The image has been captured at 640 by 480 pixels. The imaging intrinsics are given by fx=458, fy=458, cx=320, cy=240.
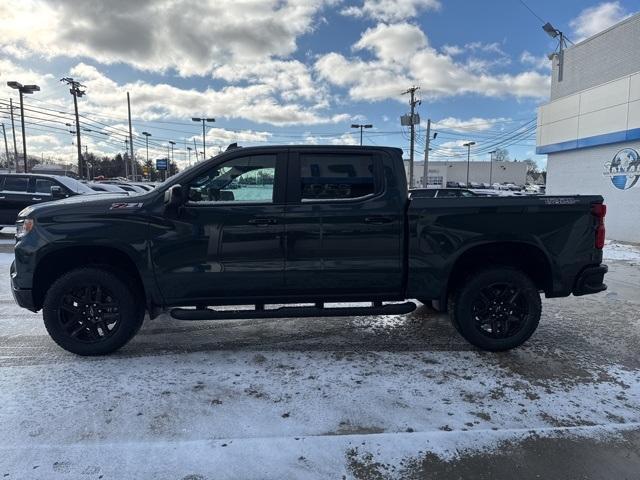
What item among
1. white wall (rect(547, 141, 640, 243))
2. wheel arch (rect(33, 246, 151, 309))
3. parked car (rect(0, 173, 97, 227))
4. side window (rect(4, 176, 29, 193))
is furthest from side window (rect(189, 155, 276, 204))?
white wall (rect(547, 141, 640, 243))

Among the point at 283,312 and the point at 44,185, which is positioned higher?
the point at 44,185

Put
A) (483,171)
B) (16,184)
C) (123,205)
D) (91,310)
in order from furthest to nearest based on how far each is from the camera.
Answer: (483,171)
(16,184)
(91,310)
(123,205)

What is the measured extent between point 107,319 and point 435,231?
3.16m

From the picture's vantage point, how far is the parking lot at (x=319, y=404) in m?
2.78

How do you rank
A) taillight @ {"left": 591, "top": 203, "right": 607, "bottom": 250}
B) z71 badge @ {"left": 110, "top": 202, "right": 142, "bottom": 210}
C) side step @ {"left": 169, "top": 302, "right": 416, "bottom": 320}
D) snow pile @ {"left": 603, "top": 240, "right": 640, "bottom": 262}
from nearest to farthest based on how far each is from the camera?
z71 badge @ {"left": 110, "top": 202, "right": 142, "bottom": 210}, side step @ {"left": 169, "top": 302, "right": 416, "bottom": 320}, taillight @ {"left": 591, "top": 203, "right": 607, "bottom": 250}, snow pile @ {"left": 603, "top": 240, "right": 640, "bottom": 262}

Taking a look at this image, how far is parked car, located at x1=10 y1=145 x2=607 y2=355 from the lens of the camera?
412 cm

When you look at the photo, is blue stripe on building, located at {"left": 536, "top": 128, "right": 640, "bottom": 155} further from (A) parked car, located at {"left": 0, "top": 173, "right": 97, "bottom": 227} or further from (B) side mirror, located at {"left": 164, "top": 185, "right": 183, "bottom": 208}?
(A) parked car, located at {"left": 0, "top": 173, "right": 97, "bottom": 227}

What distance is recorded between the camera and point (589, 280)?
176 inches

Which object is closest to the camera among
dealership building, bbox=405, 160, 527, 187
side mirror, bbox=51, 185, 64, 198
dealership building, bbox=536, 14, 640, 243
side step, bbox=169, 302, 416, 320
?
side step, bbox=169, 302, 416, 320

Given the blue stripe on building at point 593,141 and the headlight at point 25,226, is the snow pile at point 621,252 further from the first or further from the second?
the headlight at point 25,226

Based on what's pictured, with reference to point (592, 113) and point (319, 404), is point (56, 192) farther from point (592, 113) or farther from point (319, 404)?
point (592, 113)

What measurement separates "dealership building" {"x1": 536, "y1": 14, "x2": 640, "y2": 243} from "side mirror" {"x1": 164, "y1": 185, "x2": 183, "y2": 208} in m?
13.6

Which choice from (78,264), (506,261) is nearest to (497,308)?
(506,261)

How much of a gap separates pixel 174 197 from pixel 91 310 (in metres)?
1.36
